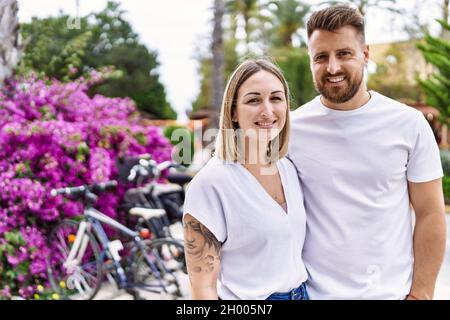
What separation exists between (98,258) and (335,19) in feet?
10.9

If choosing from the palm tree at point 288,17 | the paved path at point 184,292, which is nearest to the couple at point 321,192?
the paved path at point 184,292

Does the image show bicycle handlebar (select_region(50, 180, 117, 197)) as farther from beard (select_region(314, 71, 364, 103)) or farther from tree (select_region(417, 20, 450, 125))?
tree (select_region(417, 20, 450, 125))

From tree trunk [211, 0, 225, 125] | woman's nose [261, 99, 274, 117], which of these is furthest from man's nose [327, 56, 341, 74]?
tree trunk [211, 0, 225, 125]

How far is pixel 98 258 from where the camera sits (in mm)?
4551

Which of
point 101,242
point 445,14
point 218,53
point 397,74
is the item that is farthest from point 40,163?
point 397,74

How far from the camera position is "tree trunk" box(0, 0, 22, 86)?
5.33 metres

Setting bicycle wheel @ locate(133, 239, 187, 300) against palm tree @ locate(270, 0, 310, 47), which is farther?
palm tree @ locate(270, 0, 310, 47)

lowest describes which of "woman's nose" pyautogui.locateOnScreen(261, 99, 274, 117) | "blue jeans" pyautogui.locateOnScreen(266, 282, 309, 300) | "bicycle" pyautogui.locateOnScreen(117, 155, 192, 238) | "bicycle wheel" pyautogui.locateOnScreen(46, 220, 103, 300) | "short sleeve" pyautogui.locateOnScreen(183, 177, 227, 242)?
"bicycle wheel" pyautogui.locateOnScreen(46, 220, 103, 300)

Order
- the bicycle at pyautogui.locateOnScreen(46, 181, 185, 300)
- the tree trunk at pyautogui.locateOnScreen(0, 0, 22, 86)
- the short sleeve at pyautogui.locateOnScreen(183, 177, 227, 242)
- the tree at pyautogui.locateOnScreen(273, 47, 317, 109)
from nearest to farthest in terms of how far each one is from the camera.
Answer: the short sleeve at pyautogui.locateOnScreen(183, 177, 227, 242)
the bicycle at pyautogui.locateOnScreen(46, 181, 185, 300)
the tree trunk at pyautogui.locateOnScreen(0, 0, 22, 86)
the tree at pyautogui.locateOnScreen(273, 47, 317, 109)

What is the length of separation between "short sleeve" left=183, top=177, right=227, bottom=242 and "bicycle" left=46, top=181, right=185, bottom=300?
2.85 m

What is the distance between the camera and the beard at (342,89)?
187cm

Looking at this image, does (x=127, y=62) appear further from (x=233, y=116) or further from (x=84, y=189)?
(x=233, y=116)

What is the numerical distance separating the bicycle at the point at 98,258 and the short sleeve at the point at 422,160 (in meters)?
2.81

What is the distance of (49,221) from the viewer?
4.86 m
